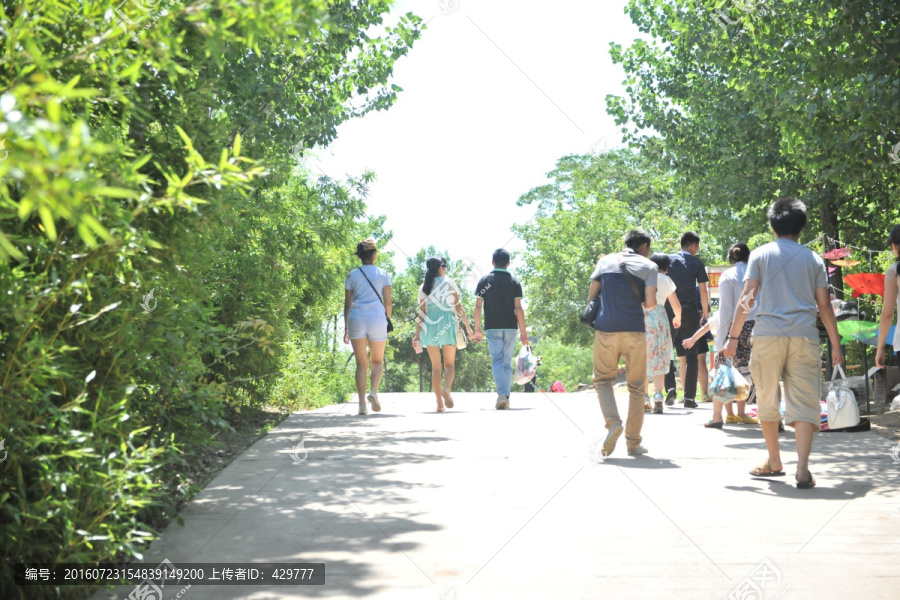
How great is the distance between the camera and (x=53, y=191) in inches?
76.5

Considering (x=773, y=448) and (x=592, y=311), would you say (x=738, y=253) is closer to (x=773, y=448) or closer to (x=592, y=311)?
(x=592, y=311)

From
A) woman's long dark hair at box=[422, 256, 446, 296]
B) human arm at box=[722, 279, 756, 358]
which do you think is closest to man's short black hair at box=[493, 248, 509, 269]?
woman's long dark hair at box=[422, 256, 446, 296]

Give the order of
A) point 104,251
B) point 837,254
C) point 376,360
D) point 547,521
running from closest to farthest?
point 104,251 < point 547,521 < point 376,360 < point 837,254

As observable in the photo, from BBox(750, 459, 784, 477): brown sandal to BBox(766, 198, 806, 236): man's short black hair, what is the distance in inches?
67.7

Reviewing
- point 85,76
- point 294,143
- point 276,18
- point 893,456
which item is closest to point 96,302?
point 85,76

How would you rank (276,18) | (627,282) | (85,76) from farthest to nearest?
(627,282)
(85,76)
(276,18)

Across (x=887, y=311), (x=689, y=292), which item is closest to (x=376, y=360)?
(x=689, y=292)

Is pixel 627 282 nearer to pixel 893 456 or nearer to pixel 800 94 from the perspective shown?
pixel 893 456

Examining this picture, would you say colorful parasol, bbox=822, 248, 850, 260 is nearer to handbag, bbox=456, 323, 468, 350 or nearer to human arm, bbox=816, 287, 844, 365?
handbag, bbox=456, 323, 468, 350

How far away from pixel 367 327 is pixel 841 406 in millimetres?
5772

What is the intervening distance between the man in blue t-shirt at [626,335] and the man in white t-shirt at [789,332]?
125cm

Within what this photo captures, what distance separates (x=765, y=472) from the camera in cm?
681

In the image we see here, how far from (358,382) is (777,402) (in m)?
6.24

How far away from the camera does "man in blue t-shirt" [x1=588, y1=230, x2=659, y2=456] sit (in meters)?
7.95
